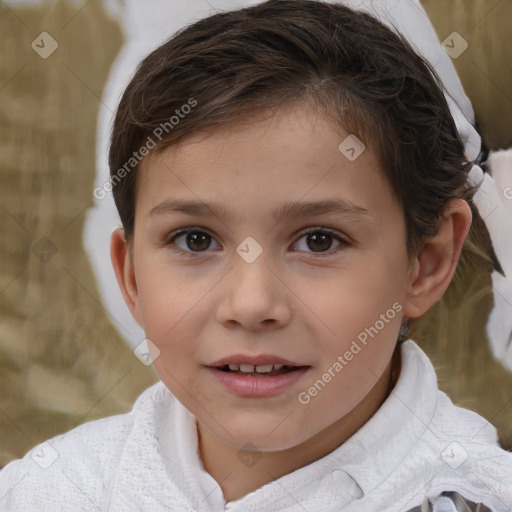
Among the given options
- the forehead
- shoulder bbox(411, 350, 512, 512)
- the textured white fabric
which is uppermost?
the forehead

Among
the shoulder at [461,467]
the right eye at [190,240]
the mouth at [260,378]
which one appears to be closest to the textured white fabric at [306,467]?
the shoulder at [461,467]

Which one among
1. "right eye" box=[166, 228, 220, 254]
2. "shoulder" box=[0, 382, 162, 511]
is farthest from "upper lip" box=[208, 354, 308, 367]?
"shoulder" box=[0, 382, 162, 511]

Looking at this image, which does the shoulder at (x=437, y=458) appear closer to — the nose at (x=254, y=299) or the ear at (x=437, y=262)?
the ear at (x=437, y=262)

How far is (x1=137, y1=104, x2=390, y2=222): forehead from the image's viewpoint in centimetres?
74

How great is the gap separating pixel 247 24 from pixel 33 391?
761 millimetres

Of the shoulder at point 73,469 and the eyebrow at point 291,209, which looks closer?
the eyebrow at point 291,209

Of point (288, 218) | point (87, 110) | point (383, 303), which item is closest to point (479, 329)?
point (383, 303)

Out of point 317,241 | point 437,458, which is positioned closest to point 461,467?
point 437,458

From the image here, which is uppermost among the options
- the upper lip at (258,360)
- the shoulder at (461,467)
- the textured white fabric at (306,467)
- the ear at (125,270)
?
the ear at (125,270)

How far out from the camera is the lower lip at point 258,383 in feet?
2.52

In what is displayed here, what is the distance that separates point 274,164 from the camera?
74 cm

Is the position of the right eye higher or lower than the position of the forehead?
lower

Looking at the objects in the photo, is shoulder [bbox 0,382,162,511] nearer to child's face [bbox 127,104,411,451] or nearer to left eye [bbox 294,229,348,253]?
child's face [bbox 127,104,411,451]

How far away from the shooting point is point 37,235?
52.5 inches
